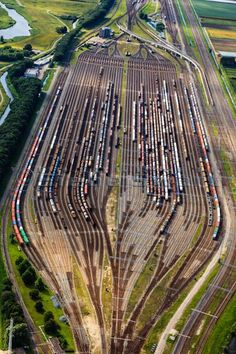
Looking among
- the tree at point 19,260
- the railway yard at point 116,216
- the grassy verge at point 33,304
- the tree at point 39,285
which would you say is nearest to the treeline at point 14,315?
the grassy verge at point 33,304

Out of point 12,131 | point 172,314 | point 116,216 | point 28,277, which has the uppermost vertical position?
point 12,131

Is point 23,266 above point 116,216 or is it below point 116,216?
below

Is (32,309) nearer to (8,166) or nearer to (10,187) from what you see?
(10,187)

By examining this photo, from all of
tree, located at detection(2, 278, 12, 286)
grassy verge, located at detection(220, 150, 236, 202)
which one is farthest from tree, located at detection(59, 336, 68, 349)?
grassy verge, located at detection(220, 150, 236, 202)

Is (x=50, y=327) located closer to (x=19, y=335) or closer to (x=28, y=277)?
(x=19, y=335)

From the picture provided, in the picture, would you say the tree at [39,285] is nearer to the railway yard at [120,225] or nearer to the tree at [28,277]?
the tree at [28,277]

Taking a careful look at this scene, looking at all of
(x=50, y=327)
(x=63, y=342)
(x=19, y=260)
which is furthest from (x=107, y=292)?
(x=19, y=260)

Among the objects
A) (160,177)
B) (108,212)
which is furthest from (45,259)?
(160,177)
